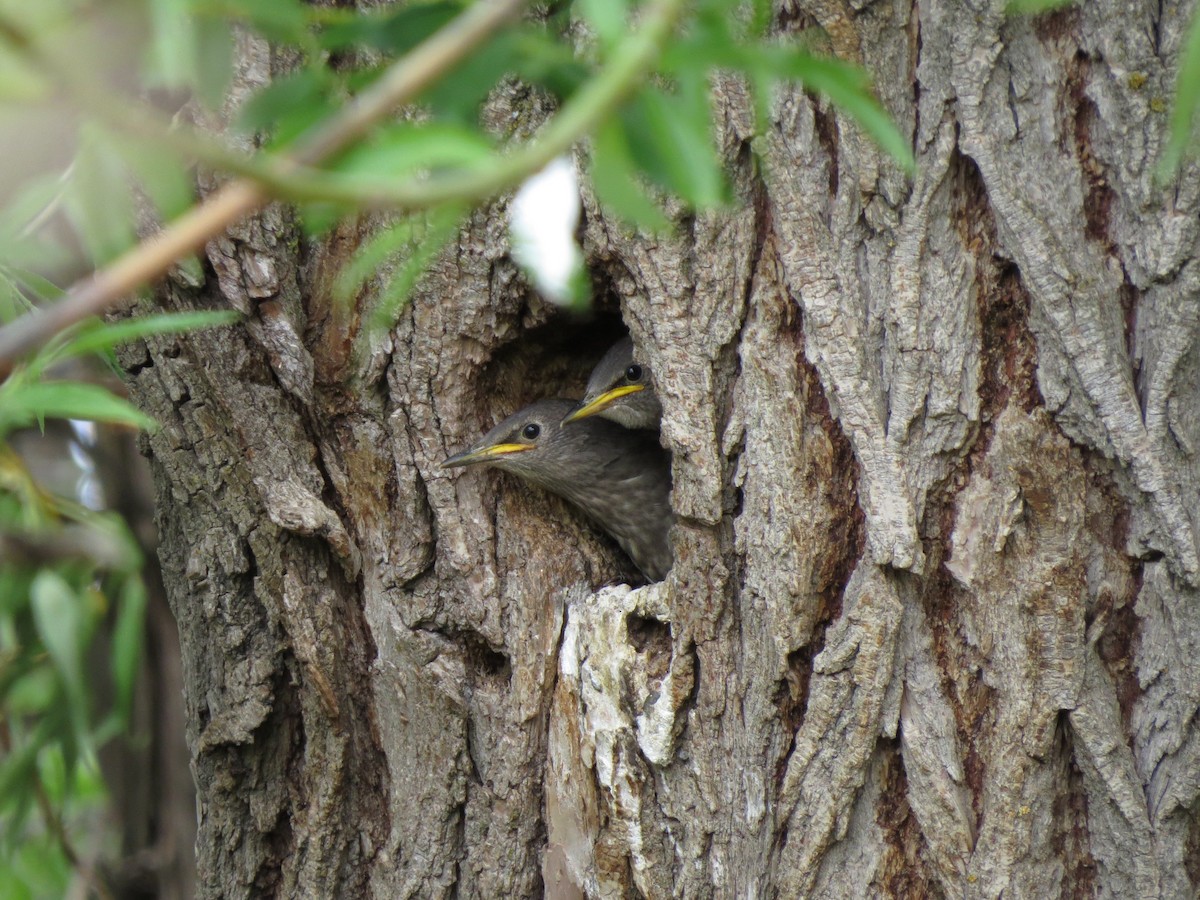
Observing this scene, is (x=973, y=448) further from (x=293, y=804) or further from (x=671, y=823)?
(x=293, y=804)

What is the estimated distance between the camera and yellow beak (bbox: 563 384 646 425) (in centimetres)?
351

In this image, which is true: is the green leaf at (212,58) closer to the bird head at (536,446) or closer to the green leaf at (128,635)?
the green leaf at (128,635)

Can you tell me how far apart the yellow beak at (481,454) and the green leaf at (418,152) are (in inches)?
72.2

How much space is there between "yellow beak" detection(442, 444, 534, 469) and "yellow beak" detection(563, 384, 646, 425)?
51 cm

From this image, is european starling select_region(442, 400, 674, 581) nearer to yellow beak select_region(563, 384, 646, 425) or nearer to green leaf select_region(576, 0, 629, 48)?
yellow beak select_region(563, 384, 646, 425)

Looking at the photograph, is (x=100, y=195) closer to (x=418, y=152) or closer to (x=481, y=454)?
(x=418, y=152)

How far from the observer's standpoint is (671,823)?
2.35 metres

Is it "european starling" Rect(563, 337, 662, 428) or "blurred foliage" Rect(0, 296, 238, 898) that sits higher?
"european starling" Rect(563, 337, 662, 428)

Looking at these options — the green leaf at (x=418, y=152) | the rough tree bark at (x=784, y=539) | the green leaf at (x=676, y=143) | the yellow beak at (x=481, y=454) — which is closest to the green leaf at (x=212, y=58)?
the green leaf at (x=418, y=152)

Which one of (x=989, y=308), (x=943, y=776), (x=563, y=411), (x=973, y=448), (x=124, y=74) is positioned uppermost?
(x=563, y=411)

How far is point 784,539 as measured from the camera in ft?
7.06

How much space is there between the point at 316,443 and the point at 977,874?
1608 mm

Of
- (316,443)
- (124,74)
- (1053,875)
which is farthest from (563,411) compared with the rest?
(124,74)

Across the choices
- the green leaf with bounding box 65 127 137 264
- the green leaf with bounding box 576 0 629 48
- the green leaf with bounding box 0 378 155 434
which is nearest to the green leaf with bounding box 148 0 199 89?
the green leaf with bounding box 65 127 137 264
